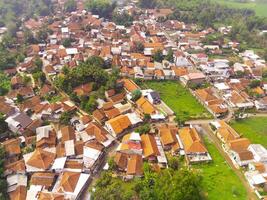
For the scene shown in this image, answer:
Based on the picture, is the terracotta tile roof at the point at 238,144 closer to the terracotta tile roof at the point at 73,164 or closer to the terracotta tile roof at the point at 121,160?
the terracotta tile roof at the point at 121,160

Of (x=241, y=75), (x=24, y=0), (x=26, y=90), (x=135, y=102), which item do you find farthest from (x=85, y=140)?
(x=24, y=0)

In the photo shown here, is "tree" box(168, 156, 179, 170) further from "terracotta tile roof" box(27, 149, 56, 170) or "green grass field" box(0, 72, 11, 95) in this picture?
"green grass field" box(0, 72, 11, 95)

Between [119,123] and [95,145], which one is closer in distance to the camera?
[95,145]

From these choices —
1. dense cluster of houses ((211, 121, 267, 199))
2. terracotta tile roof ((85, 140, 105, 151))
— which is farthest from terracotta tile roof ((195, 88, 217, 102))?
terracotta tile roof ((85, 140, 105, 151))

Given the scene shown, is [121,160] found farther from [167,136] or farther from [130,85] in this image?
[130,85]

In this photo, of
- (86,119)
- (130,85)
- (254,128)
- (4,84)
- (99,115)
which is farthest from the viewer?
(4,84)

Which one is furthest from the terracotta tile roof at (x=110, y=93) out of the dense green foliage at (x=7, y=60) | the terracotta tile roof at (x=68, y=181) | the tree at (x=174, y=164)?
the dense green foliage at (x=7, y=60)

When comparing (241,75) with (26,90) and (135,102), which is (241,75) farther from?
(26,90)

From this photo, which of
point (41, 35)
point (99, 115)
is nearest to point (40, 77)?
point (99, 115)
